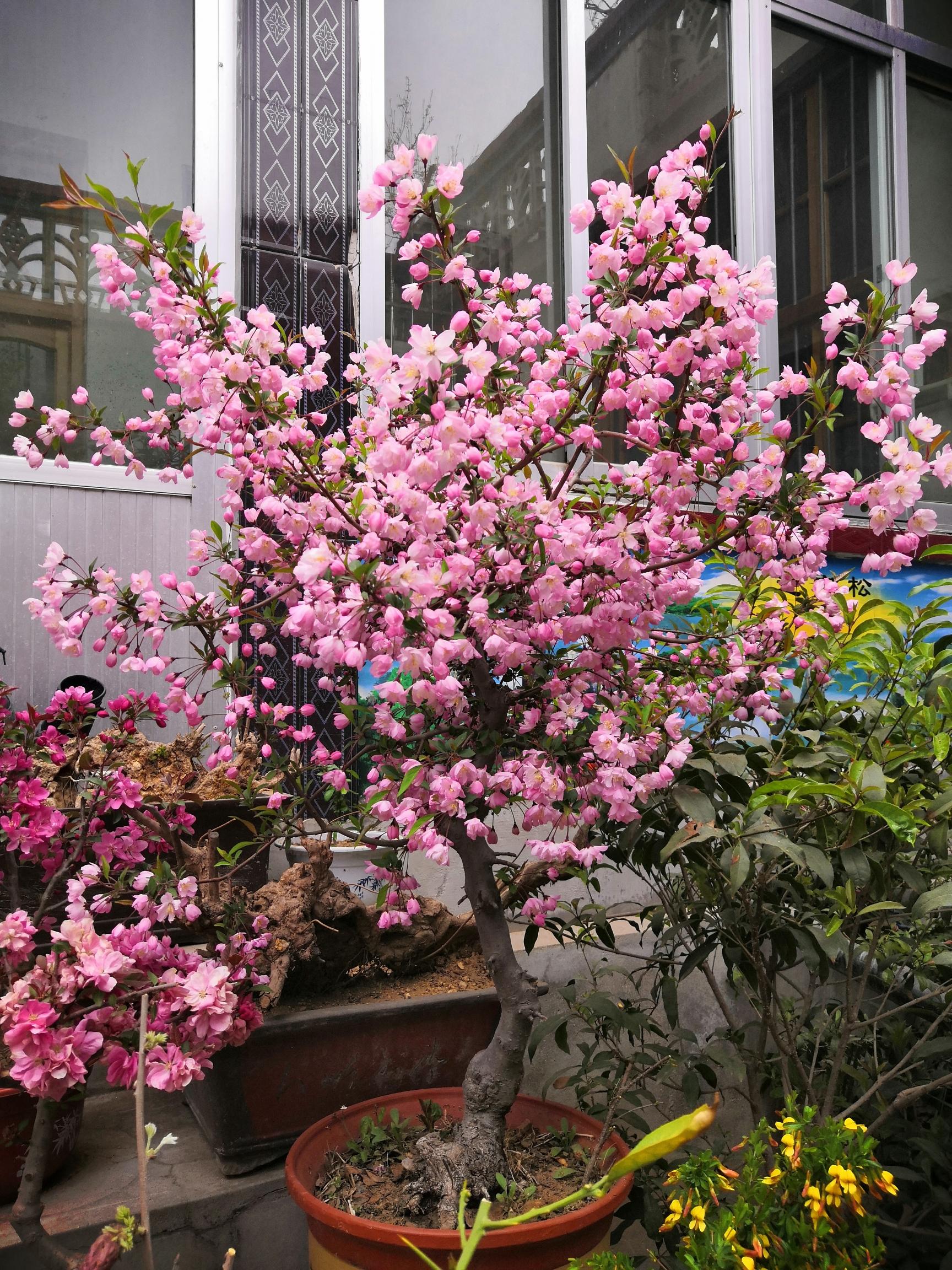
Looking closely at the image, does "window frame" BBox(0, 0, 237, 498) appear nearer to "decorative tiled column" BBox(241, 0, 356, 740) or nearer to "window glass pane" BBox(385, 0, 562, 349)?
"decorative tiled column" BBox(241, 0, 356, 740)

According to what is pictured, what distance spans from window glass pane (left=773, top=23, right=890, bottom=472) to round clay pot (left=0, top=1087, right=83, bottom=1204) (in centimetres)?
364

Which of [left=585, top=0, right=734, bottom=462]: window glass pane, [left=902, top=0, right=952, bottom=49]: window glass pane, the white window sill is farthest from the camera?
[left=902, top=0, right=952, bottom=49]: window glass pane

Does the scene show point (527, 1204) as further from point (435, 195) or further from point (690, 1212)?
point (435, 195)

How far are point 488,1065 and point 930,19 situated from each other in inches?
201

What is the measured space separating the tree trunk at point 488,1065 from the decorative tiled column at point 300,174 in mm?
1427

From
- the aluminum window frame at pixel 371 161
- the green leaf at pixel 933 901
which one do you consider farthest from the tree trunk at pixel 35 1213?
the aluminum window frame at pixel 371 161

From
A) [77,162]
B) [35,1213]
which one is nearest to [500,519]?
[35,1213]

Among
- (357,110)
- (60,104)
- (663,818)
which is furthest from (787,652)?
(60,104)

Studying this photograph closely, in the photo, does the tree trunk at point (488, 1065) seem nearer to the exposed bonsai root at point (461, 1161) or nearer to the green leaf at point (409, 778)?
the exposed bonsai root at point (461, 1161)

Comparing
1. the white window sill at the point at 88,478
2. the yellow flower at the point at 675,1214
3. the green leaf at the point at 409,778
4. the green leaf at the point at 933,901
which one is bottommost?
the yellow flower at the point at 675,1214

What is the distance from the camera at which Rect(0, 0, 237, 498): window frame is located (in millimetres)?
2961

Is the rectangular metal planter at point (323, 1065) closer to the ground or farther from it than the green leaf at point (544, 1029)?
closer to the ground

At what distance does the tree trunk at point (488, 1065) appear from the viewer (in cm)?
149

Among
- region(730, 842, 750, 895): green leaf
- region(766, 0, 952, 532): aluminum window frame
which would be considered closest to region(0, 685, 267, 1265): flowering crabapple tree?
region(730, 842, 750, 895): green leaf
